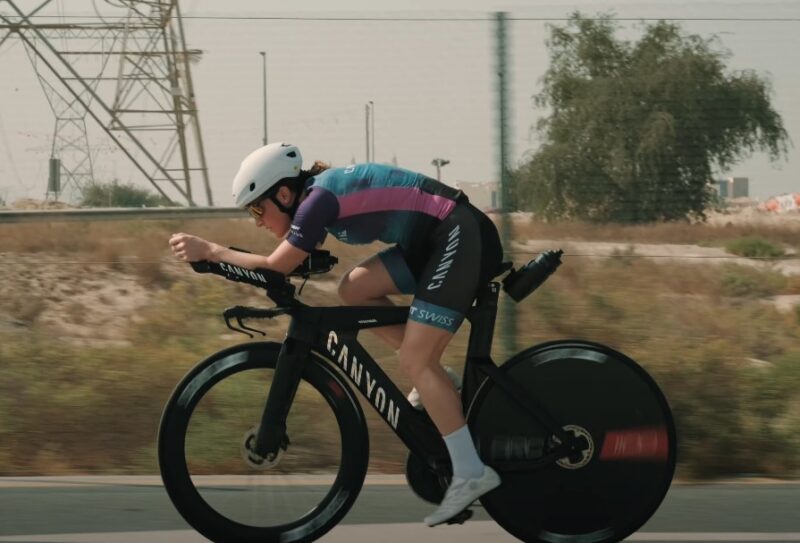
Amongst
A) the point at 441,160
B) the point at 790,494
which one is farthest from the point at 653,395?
the point at 441,160

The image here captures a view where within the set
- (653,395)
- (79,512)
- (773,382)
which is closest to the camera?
(653,395)

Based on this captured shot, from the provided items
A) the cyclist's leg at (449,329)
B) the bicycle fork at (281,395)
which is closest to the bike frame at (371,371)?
the bicycle fork at (281,395)

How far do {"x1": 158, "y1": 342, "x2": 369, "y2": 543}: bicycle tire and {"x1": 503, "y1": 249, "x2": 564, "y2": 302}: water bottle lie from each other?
29.4 inches

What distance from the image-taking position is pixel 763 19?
8156mm

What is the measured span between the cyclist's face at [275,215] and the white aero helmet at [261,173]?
0.06 m

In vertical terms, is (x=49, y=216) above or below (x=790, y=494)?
above

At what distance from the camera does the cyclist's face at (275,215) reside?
5.21 metres

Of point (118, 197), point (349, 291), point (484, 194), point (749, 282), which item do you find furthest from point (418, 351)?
point (749, 282)

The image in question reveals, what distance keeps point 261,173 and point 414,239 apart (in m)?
0.63

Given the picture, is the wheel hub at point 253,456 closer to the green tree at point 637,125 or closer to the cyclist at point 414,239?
the cyclist at point 414,239

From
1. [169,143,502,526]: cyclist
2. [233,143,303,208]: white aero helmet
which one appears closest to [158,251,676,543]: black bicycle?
[169,143,502,526]: cyclist

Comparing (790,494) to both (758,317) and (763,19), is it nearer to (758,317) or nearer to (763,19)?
(758,317)

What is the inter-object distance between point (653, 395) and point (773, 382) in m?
2.36

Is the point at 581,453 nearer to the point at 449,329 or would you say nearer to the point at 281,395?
the point at 449,329
